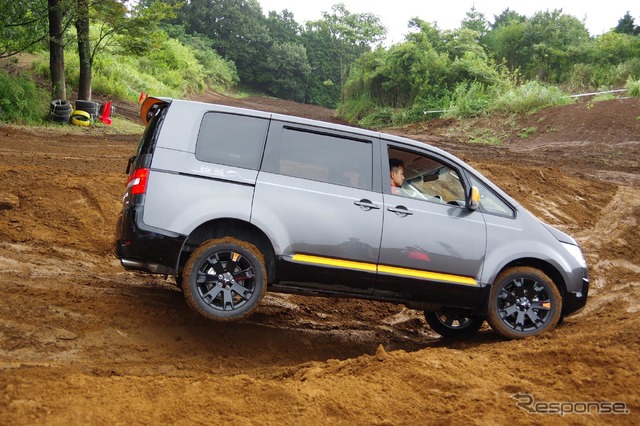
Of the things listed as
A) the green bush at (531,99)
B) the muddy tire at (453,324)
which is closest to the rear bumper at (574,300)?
the muddy tire at (453,324)

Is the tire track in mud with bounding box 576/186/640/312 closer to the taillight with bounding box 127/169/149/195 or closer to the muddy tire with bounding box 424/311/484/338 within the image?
the muddy tire with bounding box 424/311/484/338

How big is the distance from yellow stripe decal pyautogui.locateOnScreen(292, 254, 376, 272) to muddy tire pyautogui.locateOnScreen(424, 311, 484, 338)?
1662 millimetres

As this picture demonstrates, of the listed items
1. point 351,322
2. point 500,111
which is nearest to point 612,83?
point 500,111

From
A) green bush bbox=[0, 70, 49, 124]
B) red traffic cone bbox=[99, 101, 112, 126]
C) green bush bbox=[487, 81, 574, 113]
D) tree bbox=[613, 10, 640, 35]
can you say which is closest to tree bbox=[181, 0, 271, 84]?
tree bbox=[613, 10, 640, 35]

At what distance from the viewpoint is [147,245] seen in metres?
6.01

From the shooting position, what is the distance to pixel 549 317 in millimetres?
6945

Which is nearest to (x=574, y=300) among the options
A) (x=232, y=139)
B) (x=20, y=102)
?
(x=232, y=139)

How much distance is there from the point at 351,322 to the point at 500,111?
23.0 m

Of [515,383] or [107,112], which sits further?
[107,112]

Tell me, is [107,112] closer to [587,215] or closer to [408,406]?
[587,215]

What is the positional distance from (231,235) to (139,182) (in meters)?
0.95

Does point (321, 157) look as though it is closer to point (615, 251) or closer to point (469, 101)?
point (615, 251)

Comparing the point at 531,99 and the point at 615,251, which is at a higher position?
the point at 531,99

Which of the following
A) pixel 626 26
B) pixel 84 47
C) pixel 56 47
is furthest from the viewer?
pixel 626 26
